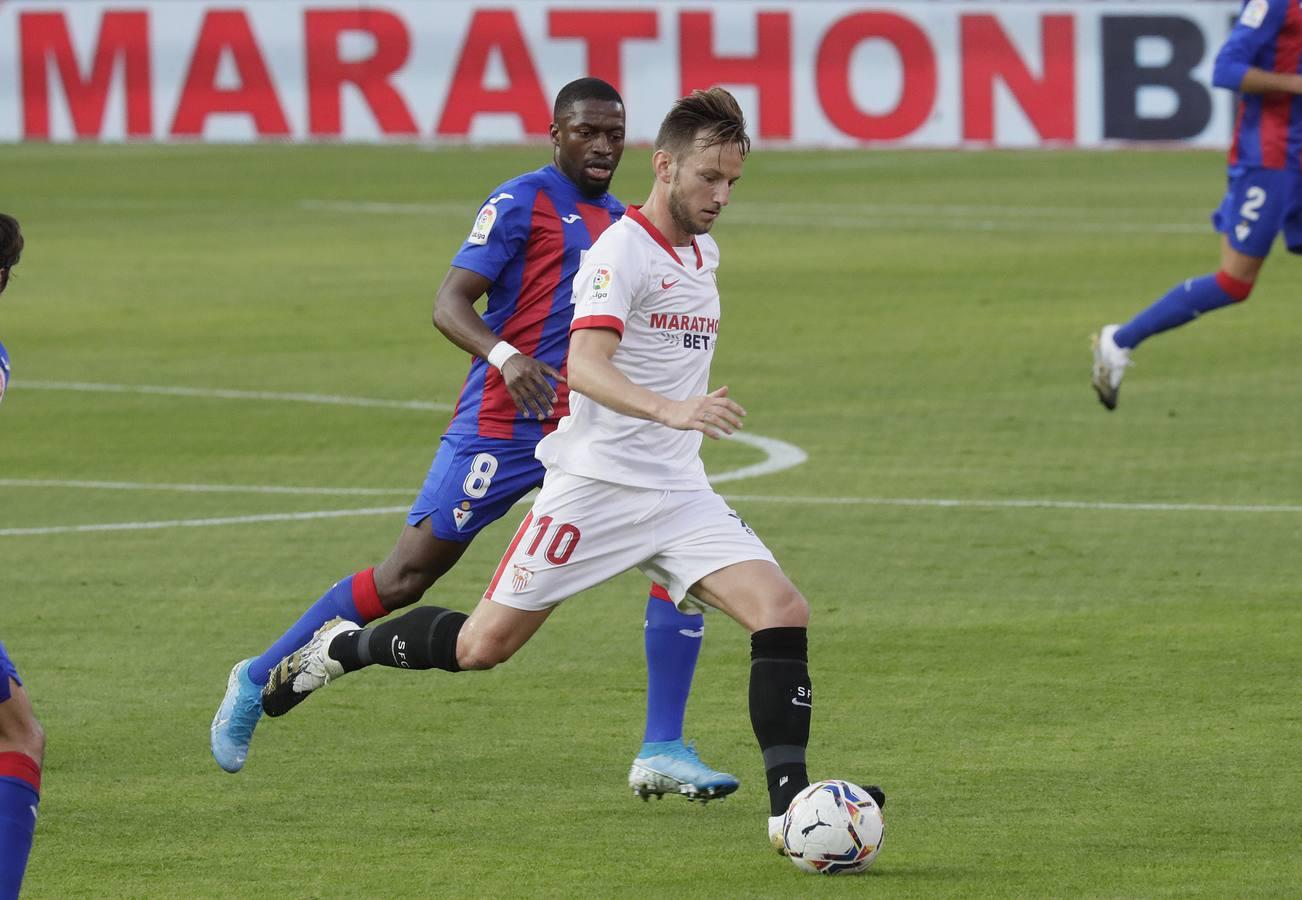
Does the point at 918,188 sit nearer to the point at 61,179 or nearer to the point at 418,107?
the point at 418,107

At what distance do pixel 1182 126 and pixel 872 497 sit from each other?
67.6 ft

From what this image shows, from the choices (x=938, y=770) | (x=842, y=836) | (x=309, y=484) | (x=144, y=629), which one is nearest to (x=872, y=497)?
(x=309, y=484)

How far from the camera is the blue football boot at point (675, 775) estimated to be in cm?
700

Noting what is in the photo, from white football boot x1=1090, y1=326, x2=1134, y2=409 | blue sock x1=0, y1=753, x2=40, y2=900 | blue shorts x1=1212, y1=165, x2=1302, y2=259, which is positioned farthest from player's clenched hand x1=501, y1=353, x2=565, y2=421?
blue shorts x1=1212, y1=165, x2=1302, y2=259

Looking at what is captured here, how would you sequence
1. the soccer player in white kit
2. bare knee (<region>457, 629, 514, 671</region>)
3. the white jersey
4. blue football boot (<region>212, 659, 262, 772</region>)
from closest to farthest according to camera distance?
the soccer player in white kit, the white jersey, bare knee (<region>457, 629, 514, 671</region>), blue football boot (<region>212, 659, 262, 772</region>)

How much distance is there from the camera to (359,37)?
3312 cm

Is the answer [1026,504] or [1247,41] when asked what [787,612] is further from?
[1247,41]

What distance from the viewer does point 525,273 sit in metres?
7.98

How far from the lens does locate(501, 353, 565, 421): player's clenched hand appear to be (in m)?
7.32

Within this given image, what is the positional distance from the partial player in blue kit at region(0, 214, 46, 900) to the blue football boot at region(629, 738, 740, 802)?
1.85 metres

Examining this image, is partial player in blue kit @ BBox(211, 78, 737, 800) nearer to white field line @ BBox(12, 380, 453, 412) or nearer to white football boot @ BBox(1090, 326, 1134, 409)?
white football boot @ BBox(1090, 326, 1134, 409)

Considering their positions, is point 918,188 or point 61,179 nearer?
point 918,188

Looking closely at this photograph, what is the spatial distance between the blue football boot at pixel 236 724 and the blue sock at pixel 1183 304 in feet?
23.5

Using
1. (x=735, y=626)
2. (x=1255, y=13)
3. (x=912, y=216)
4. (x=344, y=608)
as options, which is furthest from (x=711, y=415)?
(x=912, y=216)
